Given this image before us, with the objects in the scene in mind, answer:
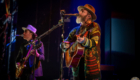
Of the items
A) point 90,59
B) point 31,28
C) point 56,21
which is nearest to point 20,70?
point 31,28

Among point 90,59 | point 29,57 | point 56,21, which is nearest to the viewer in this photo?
point 90,59

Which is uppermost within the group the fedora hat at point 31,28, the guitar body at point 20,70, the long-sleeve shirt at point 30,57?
the fedora hat at point 31,28

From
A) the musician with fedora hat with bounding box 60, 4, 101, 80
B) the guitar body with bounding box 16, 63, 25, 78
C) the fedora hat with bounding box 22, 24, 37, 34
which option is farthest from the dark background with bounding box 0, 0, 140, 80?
the musician with fedora hat with bounding box 60, 4, 101, 80

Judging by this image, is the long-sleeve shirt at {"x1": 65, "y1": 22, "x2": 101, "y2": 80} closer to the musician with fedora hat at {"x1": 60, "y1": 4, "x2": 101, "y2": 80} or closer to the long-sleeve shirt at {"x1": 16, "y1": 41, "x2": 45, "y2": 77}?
the musician with fedora hat at {"x1": 60, "y1": 4, "x2": 101, "y2": 80}

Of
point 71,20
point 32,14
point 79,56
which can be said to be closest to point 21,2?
point 32,14

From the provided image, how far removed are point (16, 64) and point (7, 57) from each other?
3.20 ft

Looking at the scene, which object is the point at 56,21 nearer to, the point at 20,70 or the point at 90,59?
the point at 20,70

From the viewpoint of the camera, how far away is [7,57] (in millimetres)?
4621

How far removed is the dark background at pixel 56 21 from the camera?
3916 mm

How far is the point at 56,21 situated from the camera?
4074mm

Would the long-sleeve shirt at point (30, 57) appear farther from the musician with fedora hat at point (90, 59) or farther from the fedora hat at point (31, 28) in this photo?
the musician with fedora hat at point (90, 59)

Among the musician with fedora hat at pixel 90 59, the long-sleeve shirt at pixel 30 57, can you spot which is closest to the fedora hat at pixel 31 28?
the long-sleeve shirt at pixel 30 57

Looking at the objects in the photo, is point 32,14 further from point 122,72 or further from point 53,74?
point 122,72

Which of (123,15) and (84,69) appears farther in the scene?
(123,15)
